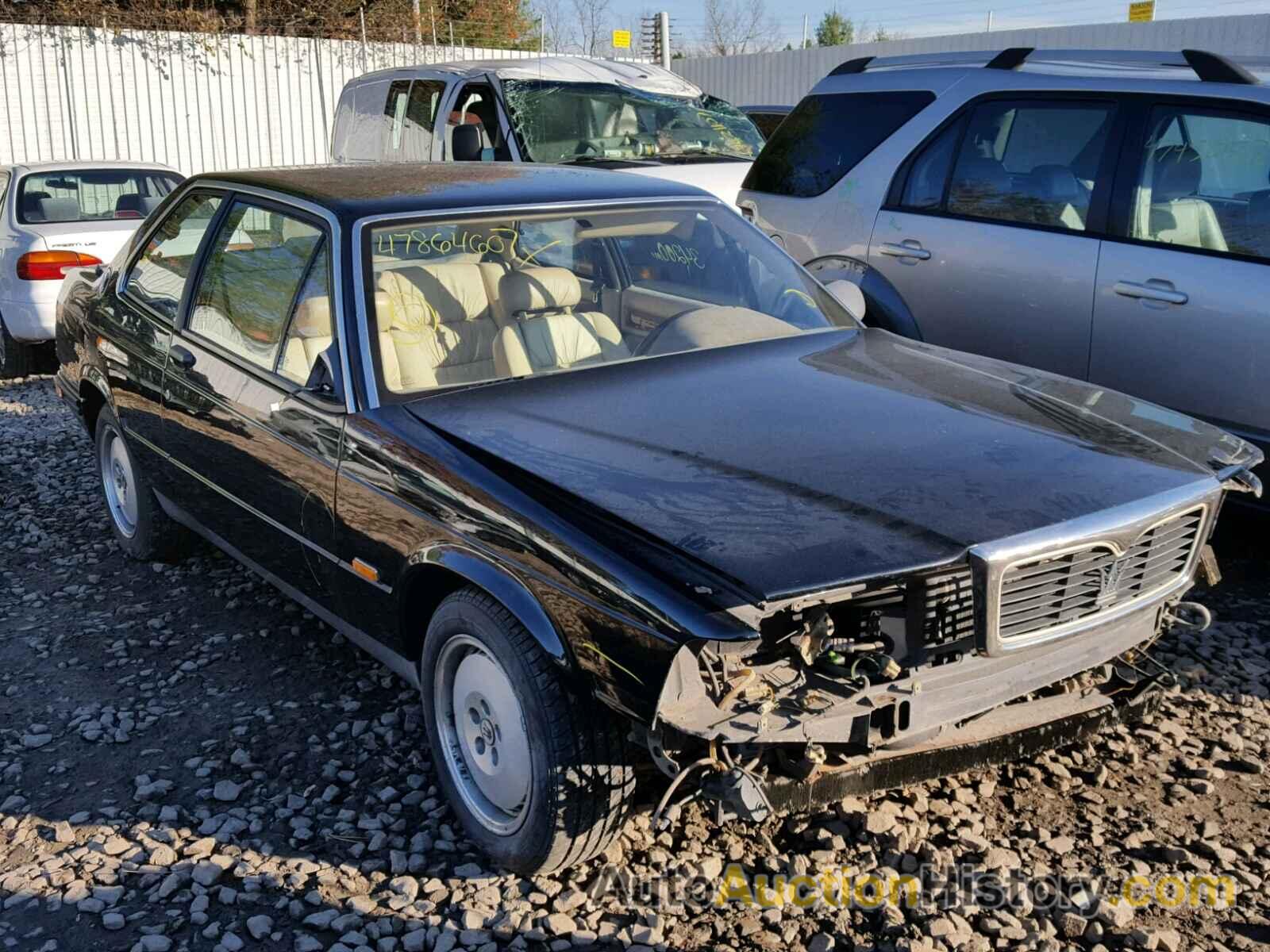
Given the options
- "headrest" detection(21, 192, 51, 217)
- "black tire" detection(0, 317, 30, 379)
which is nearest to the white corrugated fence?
"headrest" detection(21, 192, 51, 217)

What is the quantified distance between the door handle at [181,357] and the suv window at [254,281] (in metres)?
0.09

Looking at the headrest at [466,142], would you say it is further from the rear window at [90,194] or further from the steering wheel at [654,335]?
the steering wheel at [654,335]

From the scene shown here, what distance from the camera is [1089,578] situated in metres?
2.94

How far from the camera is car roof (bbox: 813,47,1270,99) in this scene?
502 centimetres

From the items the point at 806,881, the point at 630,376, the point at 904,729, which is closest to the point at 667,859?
the point at 806,881

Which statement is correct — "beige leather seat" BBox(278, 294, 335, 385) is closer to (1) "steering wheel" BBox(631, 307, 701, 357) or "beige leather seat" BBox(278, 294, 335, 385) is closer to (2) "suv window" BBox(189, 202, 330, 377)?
(2) "suv window" BBox(189, 202, 330, 377)

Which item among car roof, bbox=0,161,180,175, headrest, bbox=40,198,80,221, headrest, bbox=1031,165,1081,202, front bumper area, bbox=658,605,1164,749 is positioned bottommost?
front bumper area, bbox=658,605,1164,749

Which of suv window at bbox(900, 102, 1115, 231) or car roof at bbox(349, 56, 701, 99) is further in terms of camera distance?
car roof at bbox(349, 56, 701, 99)

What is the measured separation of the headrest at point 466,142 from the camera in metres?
9.12

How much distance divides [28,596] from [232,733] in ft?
5.66

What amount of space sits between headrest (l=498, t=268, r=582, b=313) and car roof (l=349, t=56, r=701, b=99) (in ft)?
19.3

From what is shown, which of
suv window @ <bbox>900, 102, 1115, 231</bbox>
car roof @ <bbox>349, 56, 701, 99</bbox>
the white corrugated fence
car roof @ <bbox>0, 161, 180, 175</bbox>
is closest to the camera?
suv window @ <bbox>900, 102, 1115, 231</bbox>

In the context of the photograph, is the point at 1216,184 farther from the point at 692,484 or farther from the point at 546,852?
the point at 546,852

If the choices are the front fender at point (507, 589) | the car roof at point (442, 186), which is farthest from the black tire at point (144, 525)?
the front fender at point (507, 589)
